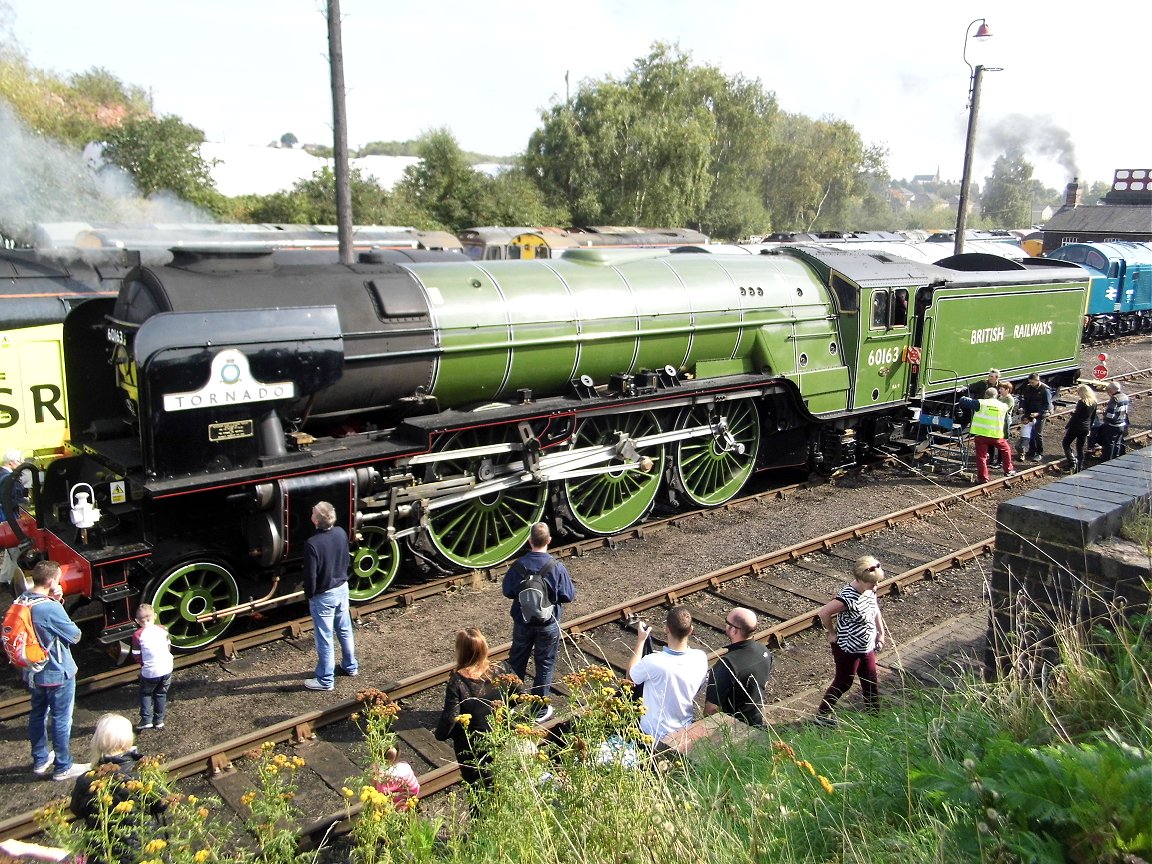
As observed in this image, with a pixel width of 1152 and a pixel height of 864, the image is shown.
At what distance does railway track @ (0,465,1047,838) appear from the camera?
5148 mm

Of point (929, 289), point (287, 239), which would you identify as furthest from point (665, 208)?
point (929, 289)

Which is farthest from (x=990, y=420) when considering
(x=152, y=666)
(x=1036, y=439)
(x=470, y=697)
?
(x=152, y=666)

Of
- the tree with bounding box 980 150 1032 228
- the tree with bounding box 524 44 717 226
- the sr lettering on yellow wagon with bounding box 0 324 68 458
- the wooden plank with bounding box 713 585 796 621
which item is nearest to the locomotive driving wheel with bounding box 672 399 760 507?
the wooden plank with bounding box 713 585 796 621

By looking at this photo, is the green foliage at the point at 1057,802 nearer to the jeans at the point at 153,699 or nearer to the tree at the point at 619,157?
the jeans at the point at 153,699

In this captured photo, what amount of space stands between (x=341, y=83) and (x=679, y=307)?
5.16m

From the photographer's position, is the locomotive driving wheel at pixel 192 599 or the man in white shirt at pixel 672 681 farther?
the locomotive driving wheel at pixel 192 599

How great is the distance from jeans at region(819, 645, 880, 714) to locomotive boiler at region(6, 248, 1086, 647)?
3588 mm

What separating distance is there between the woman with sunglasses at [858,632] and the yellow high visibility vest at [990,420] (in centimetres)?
669

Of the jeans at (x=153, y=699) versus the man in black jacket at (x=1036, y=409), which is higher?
the man in black jacket at (x=1036, y=409)

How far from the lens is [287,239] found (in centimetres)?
1650

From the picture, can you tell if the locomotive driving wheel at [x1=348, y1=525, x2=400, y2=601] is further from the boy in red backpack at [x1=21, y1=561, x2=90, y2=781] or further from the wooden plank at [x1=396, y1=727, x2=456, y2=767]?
the boy in red backpack at [x1=21, y1=561, x2=90, y2=781]

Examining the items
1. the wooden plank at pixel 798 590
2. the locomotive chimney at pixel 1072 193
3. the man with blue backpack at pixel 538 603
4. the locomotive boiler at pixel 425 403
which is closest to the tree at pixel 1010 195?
the locomotive chimney at pixel 1072 193

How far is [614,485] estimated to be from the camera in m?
9.28

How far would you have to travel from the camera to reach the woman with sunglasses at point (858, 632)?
17.5ft
